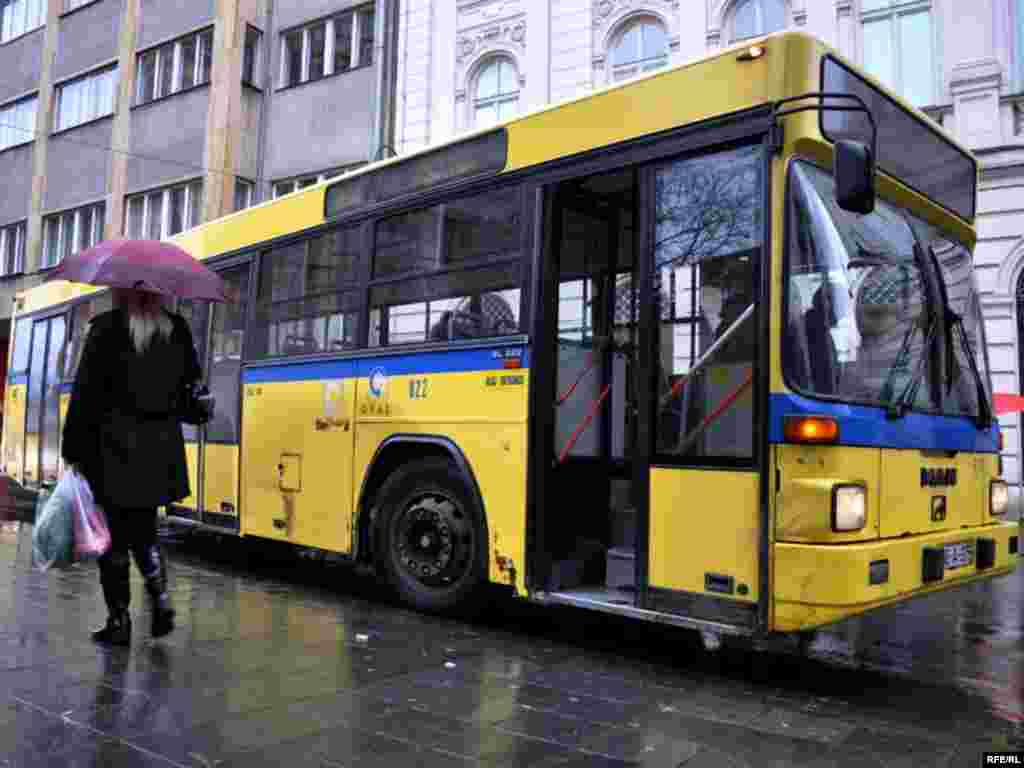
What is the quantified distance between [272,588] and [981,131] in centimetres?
1086

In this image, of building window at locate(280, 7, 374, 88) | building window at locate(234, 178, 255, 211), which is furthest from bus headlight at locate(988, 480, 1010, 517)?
building window at locate(234, 178, 255, 211)

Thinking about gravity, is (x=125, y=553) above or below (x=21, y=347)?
below

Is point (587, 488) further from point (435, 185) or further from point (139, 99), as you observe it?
point (139, 99)

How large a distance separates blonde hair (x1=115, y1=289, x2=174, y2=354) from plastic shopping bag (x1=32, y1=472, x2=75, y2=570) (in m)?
0.85

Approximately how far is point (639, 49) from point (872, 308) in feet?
39.6

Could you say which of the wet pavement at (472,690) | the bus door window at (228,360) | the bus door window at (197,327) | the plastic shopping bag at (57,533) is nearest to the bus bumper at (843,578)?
the wet pavement at (472,690)

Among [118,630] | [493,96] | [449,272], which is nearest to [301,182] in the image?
[493,96]

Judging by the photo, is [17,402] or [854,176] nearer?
[854,176]

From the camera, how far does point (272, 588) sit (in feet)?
24.0

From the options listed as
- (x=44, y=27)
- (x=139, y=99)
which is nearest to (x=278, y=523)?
(x=139, y=99)

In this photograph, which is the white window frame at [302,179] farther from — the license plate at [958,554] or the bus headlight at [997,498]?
the license plate at [958,554]

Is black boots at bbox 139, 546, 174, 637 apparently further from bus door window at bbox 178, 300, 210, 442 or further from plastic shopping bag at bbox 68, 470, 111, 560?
bus door window at bbox 178, 300, 210, 442

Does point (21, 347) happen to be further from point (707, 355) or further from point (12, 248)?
point (12, 248)

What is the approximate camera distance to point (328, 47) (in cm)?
2070
